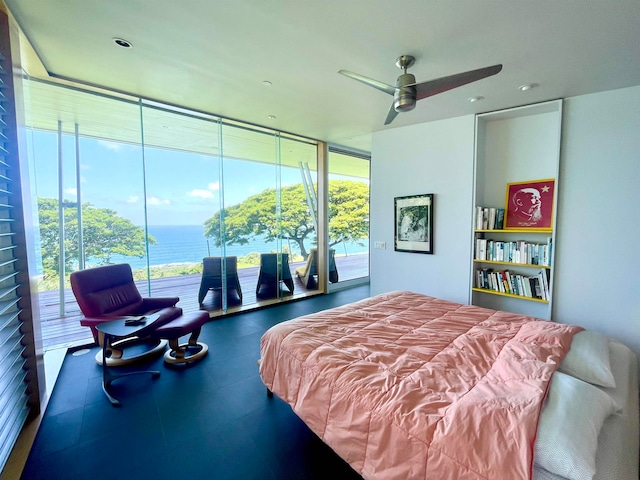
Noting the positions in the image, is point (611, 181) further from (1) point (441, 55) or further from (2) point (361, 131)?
(2) point (361, 131)

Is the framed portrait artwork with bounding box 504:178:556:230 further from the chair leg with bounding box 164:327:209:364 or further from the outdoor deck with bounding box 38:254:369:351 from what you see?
the chair leg with bounding box 164:327:209:364

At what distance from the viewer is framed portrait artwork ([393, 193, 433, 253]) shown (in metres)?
4.01

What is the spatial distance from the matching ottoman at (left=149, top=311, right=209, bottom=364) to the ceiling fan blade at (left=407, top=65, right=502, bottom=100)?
3006 mm

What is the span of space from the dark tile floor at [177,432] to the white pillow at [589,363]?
1.39m

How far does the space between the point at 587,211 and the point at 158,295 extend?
5.78 m

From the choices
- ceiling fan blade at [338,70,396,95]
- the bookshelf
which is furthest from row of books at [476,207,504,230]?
ceiling fan blade at [338,70,396,95]

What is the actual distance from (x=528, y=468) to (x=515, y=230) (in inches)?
118

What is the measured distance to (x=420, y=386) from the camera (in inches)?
57.1

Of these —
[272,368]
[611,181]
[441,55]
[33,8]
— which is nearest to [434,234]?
[611,181]

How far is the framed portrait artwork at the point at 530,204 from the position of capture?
129 inches

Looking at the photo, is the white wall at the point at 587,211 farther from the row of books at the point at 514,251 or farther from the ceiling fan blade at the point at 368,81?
the ceiling fan blade at the point at 368,81

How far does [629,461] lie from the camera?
110 cm

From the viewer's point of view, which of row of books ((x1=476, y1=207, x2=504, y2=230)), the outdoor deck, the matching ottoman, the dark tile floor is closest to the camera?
the dark tile floor

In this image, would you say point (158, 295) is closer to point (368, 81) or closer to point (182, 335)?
point (182, 335)
